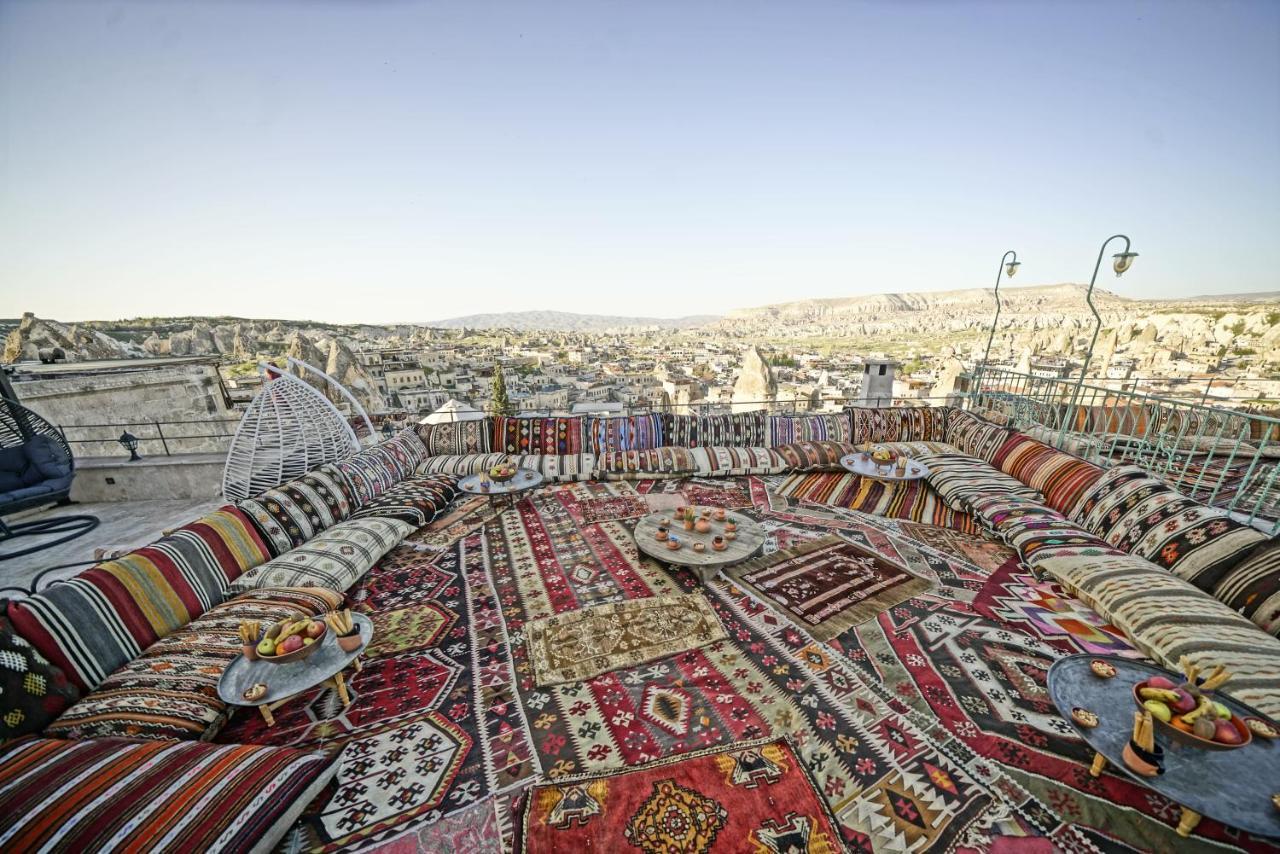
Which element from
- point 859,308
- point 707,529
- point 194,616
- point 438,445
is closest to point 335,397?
point 438,445

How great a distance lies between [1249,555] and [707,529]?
11.5 ft

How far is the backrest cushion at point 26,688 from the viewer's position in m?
2.00

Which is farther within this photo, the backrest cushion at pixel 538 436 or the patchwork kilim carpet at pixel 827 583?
the backrest cushion at pixel 538 436

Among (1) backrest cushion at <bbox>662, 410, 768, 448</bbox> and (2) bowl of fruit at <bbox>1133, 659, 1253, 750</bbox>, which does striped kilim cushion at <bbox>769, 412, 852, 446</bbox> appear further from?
(2) bowl of fruit at <bbox>1133, 659, 1253, 750</bbox>

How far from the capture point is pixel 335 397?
1800 centimetres

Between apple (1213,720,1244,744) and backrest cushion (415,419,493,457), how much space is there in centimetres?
646

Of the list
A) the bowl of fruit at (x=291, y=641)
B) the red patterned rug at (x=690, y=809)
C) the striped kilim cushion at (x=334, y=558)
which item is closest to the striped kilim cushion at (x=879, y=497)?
the red patterned rug at (x=690, y=809)

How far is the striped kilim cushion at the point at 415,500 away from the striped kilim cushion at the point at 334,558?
0.16m

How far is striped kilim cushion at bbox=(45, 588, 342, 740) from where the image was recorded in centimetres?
209

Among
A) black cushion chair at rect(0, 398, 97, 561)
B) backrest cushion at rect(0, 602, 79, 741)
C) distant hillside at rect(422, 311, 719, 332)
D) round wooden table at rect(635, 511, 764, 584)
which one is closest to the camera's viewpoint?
backrest cushion at rect(0, 602, 79, 741)

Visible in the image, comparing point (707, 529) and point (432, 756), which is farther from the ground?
point (707, 529)

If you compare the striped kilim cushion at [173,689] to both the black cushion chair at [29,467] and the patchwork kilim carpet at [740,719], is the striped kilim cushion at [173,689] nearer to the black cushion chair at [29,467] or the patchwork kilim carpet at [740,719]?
the patchwork kilim carpet at [740,719]

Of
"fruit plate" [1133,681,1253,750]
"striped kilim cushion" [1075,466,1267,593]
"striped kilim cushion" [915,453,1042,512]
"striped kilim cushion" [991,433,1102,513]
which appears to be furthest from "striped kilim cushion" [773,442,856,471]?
"fruit plate" [1133,681,1253,750]

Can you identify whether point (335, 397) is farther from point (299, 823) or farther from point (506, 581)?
point (299, 823)
